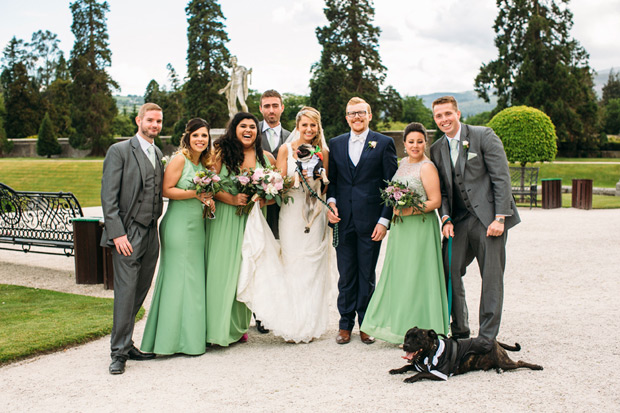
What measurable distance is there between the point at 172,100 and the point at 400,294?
67.6m

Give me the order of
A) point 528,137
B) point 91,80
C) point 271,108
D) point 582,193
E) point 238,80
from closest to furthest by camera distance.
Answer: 1. point 271,108
2. point 582,193
3. point 528,137
4. point 238,80
5. point 91,80

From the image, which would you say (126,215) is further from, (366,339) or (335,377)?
(366,339)

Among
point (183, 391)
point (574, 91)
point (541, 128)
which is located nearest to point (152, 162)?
point (183, 391)

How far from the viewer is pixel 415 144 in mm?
5441

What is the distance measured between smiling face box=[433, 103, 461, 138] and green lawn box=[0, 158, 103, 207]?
20.2 m

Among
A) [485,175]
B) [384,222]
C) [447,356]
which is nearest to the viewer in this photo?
[447,356]

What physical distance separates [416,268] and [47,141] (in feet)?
164

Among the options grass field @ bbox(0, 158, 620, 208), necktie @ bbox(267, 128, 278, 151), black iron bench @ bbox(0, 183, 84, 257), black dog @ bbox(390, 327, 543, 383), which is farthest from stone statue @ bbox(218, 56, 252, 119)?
black dog @ bbox(390, 327, 543, 383)

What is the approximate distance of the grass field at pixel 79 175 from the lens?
26.6m

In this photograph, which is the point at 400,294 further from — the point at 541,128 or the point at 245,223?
the point at 541,128

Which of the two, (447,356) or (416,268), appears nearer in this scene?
(447,356)

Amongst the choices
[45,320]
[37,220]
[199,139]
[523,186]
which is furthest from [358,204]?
[523,186]

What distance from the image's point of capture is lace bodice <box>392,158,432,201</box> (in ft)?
17.9

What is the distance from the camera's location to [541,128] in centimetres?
2345
